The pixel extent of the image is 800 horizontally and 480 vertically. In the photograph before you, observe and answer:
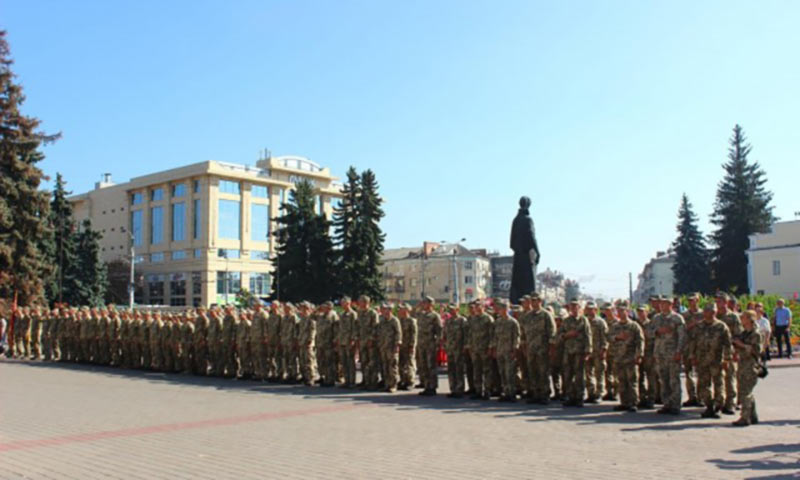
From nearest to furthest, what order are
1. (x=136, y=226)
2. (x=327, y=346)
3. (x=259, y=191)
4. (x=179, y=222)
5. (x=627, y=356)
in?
(x=627, y=356) → (x=327, y=346) → (x=179, y=222) → (x=259, y=191) → (x=136, y=226)

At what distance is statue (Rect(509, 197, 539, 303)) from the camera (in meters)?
19.5

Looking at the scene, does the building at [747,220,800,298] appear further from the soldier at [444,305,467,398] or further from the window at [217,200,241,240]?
the window at [217,200,241,240]

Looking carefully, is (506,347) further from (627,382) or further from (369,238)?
(369,238)

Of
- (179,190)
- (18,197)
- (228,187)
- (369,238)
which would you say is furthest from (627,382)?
(179,190)

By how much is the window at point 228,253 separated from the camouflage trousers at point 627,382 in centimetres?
7054

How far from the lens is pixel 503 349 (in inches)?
500

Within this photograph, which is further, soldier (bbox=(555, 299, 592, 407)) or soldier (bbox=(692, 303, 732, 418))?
soldier (bbox=(555, 299, 592, 407))

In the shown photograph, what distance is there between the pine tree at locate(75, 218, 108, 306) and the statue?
4133 cm

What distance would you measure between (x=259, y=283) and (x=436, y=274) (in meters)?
29.3

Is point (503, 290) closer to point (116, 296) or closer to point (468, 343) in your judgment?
point (116, 296)

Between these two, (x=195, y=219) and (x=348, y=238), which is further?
(x=195, y=219)

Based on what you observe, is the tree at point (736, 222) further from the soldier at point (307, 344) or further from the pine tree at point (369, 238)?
the soldier at point (307, 344)

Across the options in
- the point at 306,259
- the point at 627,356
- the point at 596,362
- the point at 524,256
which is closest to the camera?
the point at 627,356

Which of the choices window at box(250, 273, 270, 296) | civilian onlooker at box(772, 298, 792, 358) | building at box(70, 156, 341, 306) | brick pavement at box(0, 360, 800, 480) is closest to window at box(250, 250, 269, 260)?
building at box(70, 156, 341, 306)
